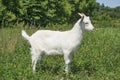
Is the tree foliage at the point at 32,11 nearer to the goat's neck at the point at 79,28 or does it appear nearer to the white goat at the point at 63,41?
the white goat at the point at 63,41

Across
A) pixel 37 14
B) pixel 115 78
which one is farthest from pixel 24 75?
pixel 37 14

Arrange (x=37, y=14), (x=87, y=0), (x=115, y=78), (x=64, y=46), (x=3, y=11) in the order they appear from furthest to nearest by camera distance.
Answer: (x=87, y=0) → (x=37, y=14) → (x=3, y=11) → (x=64, y=46) → (x=115, y=78)

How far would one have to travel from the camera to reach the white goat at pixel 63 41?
9.25 m

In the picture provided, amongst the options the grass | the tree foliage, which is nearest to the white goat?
the grass

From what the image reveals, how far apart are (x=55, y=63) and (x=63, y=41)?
1.16m

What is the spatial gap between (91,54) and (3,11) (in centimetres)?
2438

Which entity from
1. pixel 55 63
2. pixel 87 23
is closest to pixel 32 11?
pixel 55 63

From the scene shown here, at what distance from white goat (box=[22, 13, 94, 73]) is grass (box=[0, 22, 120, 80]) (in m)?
0.37

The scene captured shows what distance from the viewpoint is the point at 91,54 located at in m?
11.2

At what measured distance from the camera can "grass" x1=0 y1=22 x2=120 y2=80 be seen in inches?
289

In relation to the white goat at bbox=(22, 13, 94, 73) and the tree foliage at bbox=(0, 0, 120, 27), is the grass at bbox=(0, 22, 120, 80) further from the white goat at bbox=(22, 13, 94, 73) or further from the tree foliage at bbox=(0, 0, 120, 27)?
Result: the tree foliage at bbox=(0, 0, 120, 27)

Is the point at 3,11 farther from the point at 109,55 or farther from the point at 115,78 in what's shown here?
the point at 115,78

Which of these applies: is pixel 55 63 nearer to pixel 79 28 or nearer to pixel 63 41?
pixel 63 41

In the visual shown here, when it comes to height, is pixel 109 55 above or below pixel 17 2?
above
